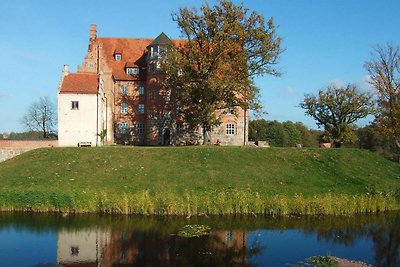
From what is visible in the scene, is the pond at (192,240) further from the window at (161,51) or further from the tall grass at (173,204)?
the window at (161,51)

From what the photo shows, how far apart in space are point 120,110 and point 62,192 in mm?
27002

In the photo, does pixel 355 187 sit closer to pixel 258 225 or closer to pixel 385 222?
pixel 385 222

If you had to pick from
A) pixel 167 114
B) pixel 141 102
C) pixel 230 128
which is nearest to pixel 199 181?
pixel 230 128

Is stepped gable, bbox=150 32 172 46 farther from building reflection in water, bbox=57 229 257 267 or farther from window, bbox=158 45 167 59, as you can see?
building reflection in water, bbox=57 229 257 267

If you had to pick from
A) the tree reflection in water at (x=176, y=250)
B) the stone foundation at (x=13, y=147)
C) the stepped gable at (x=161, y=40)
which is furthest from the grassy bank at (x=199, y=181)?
the stepped gable at (x=161, y=40)

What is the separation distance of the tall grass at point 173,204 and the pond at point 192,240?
0.70 meters

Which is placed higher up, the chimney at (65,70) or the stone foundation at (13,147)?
the chimney at (65,70)

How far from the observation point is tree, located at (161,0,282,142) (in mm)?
38500

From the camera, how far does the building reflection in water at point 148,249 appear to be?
1583cm

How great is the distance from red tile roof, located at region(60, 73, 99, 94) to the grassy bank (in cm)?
769

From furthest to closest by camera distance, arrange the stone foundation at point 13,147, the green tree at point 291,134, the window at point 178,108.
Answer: the green tree at point 291,134 → the window at point 178,108 → the stone foundation at point 13,147

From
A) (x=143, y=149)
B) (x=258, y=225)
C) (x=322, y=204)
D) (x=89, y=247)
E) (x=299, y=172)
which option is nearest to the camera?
(x=89, y=247)

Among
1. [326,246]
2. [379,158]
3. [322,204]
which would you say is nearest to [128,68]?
[379,158]

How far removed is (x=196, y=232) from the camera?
1920 centimetres
